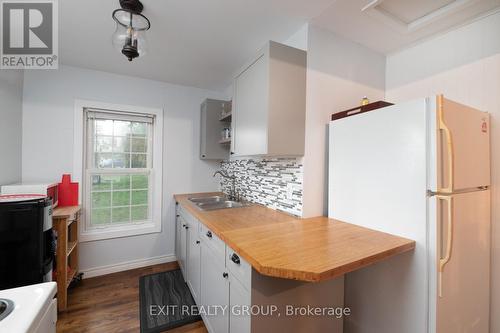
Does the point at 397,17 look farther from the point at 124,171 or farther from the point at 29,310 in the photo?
the point at 124,171

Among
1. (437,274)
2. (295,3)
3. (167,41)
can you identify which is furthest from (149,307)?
(295,3)

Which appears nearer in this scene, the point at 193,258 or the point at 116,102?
the point at 193,258

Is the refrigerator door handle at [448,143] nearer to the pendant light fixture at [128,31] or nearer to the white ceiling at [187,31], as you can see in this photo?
the white ceiling at [187,31]

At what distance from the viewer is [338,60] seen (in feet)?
5.81

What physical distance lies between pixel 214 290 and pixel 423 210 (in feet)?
4.51

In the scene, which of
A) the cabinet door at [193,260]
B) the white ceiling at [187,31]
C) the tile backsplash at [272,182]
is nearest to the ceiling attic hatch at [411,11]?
the white ceiling at [187,31]

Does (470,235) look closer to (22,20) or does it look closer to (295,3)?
(295,3)

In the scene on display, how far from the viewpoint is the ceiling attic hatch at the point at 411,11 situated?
54.9 inches

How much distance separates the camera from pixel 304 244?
1128 mm

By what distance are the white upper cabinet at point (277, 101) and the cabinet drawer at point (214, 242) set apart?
0.68m

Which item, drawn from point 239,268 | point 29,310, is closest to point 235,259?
point 239,268

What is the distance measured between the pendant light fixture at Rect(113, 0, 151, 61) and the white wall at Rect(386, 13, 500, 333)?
86.5 inches

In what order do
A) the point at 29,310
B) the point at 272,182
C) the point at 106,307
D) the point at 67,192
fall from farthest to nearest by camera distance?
the point at 67,192 < the point at 272,182 < the point at 106,307 < the point at 29,310

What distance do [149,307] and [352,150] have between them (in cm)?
223
